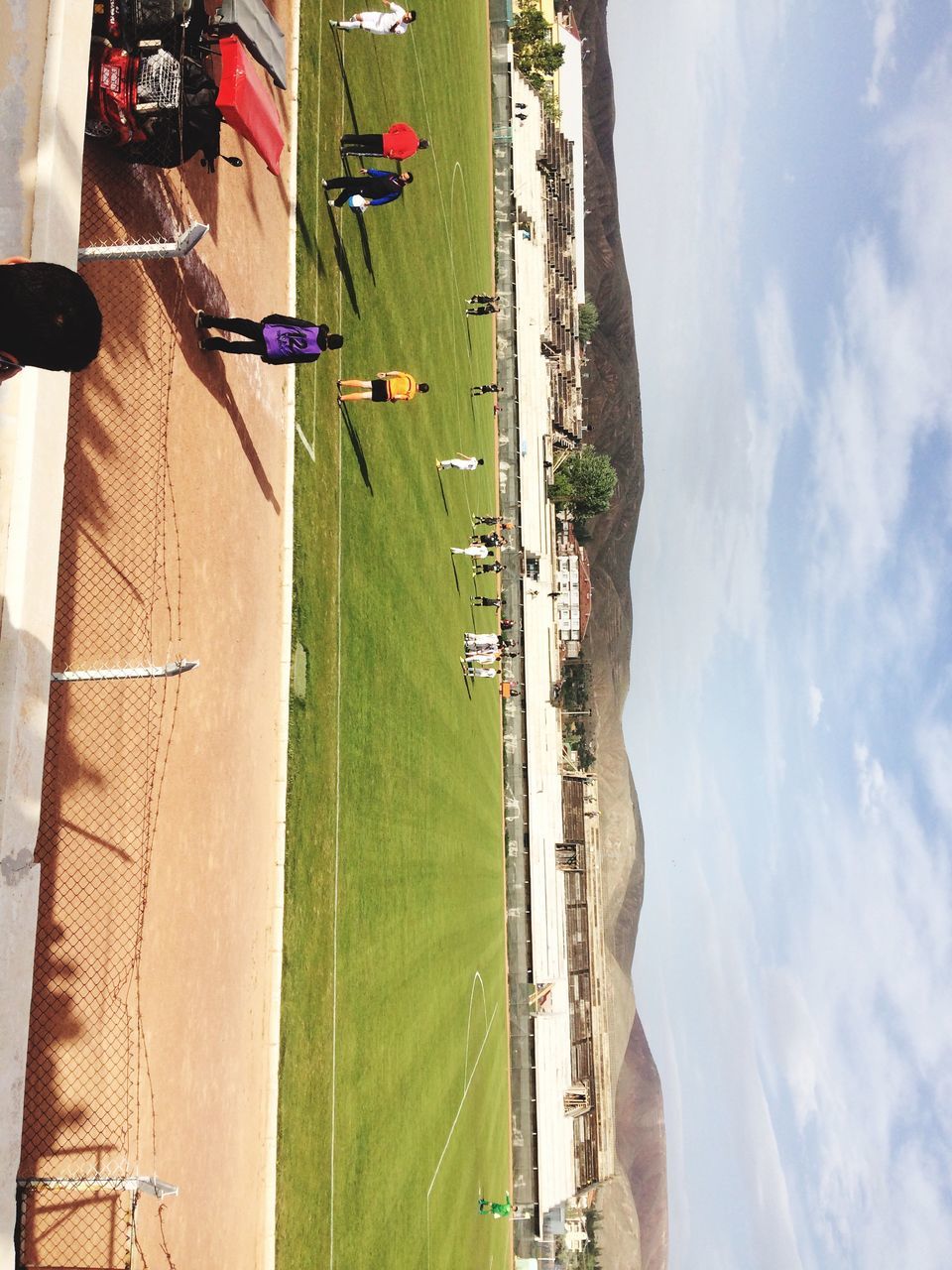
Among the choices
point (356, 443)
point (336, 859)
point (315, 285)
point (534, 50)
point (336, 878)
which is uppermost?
point (534, 50)

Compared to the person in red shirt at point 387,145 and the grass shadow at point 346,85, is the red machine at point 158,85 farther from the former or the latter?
the grass shadow at point 346,85

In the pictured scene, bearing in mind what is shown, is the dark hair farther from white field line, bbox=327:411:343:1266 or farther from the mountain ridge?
the mountain ridge

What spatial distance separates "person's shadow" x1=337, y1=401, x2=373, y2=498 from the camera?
49.7ft

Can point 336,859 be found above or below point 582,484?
below

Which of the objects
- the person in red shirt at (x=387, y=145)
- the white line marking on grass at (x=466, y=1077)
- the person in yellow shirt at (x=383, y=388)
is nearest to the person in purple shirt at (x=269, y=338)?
the person in yellow shirt at (x=383, y=388)

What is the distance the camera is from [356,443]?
1558 cm

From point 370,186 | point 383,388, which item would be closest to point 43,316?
point 383,388

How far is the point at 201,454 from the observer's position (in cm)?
1038

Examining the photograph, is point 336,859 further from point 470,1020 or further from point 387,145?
point 470,1020

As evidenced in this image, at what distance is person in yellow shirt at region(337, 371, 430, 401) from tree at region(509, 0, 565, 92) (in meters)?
33.4

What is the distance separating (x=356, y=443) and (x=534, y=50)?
35.4m

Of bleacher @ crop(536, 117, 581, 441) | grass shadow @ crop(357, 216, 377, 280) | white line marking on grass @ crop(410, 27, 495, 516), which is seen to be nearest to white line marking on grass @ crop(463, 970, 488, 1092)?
white line marking on grass @ crop(410, 27, 495, 516)

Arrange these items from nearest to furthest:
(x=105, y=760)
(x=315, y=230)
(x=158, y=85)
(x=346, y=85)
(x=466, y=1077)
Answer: (x=105, y=760) < (x=158, y=85) < (x=315, y=230) < (x=346, y=85) < (x=466, y=1077)

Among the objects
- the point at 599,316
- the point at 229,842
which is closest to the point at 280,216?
A: the point at 229,842
